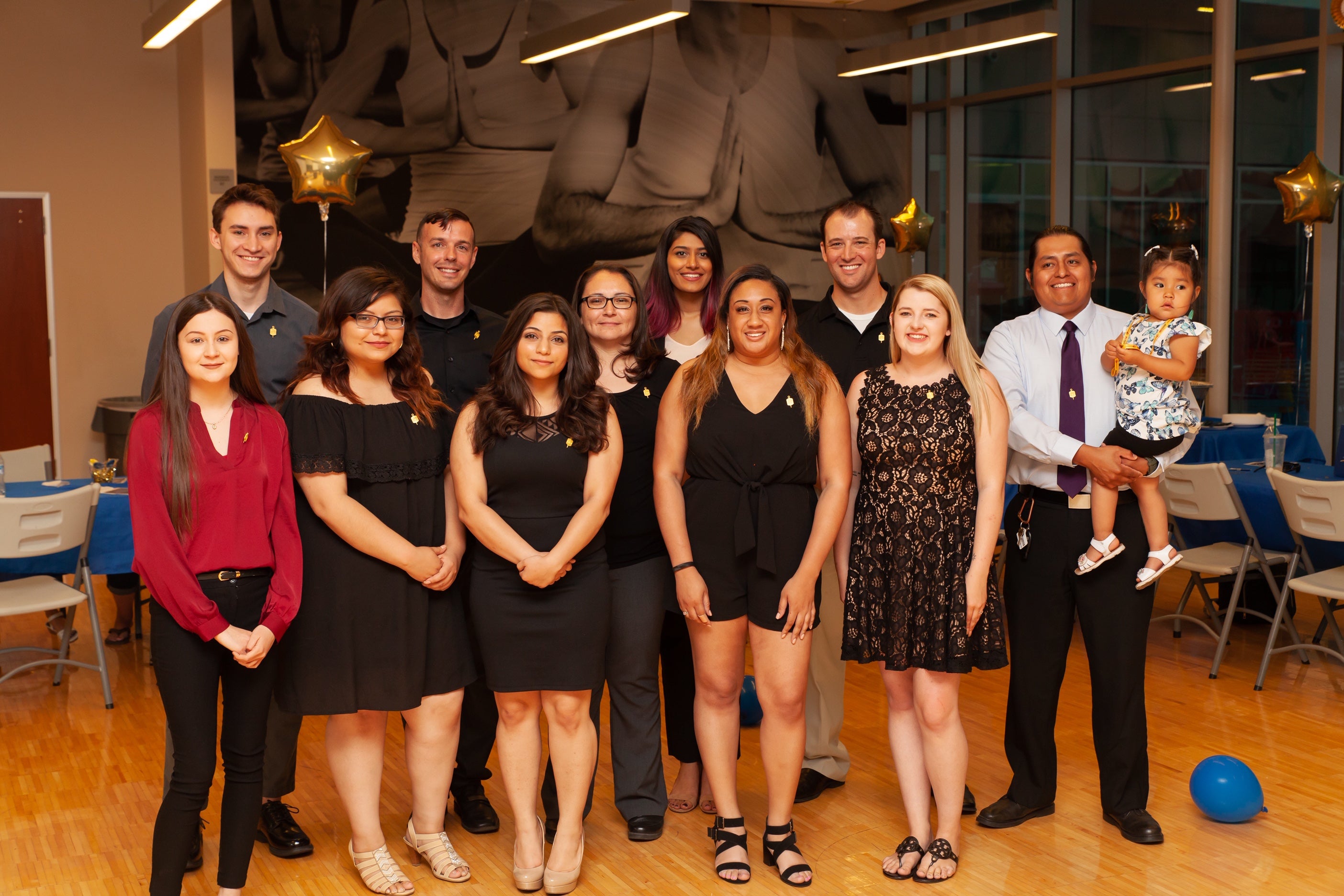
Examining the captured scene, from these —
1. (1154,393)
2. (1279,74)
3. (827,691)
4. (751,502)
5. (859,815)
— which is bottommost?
(859,815)

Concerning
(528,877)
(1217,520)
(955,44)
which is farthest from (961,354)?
(955,44)

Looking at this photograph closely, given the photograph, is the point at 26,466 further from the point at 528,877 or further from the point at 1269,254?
the point at 1269,254

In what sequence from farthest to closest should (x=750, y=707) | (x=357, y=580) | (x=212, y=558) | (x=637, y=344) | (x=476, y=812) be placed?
1. (x=750, y=707)
2. (x=476, y=812)
3. (x=637, y=344)
4. (x=357, y=580)
5. (x=212, y=558)

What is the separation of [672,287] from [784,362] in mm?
592

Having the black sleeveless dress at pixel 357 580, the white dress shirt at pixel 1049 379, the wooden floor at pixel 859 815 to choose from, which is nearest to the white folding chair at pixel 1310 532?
the wooden floor at pixel 859 815

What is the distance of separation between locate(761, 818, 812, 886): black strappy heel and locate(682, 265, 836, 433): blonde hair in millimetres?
1156

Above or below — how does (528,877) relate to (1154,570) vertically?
below

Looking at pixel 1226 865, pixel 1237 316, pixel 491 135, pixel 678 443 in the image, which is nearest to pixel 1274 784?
pixel 1226 865

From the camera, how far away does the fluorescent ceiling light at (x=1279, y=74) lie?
8.48 metres

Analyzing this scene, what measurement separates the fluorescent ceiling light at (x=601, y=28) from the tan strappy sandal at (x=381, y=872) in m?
5.54

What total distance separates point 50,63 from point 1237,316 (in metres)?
9.19

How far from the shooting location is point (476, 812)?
3717mm

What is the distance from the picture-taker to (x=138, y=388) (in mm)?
9414

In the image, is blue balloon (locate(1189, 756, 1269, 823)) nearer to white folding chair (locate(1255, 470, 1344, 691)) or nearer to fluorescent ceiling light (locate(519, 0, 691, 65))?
white folding chair (locate(1255, 470, 1344, 691))
